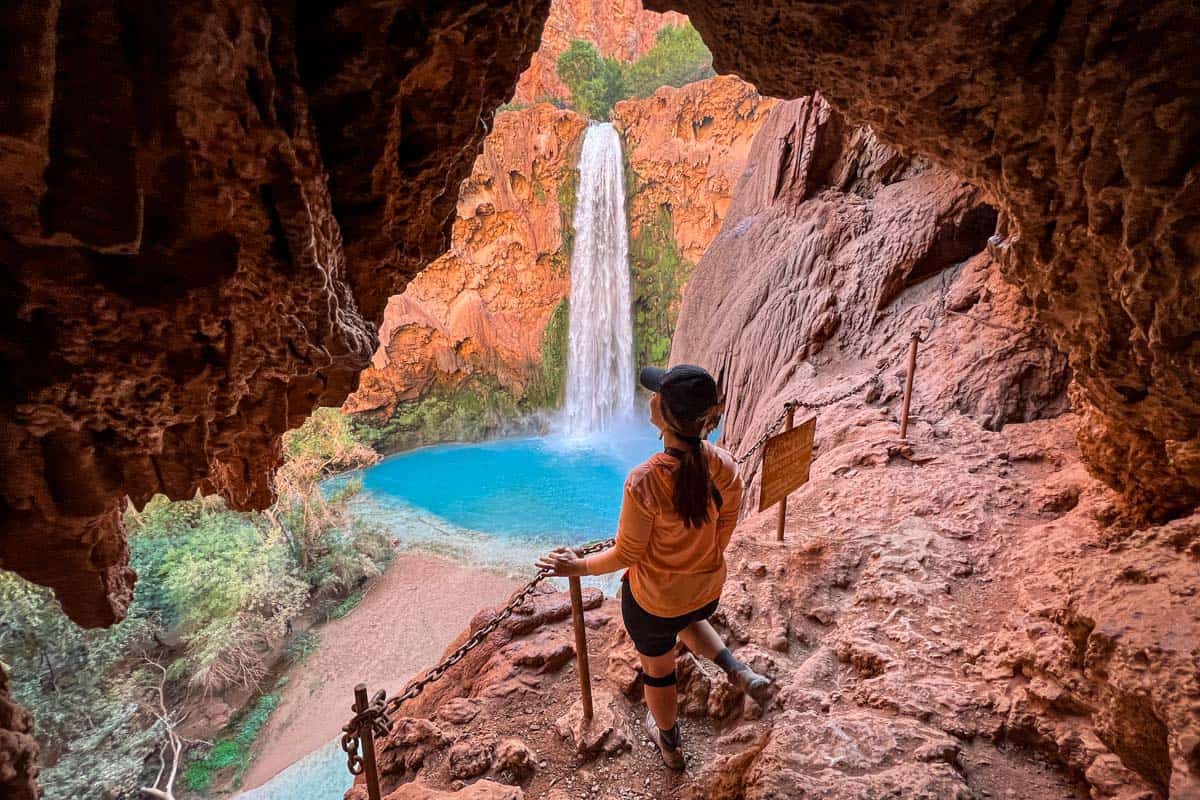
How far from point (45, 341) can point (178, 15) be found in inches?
38.9

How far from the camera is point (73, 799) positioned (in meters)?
5.60

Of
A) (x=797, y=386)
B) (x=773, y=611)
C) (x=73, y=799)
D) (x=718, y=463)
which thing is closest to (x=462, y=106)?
(x=718, y=463)

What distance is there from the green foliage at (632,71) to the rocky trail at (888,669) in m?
18.9

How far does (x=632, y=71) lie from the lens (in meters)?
20.0

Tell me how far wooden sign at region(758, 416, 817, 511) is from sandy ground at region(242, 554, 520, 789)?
6.23 metres

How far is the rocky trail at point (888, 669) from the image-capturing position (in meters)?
1.87

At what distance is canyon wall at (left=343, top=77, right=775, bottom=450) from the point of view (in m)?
16.1

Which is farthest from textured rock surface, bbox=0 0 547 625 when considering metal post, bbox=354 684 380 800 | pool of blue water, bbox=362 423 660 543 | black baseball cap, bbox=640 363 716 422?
pool of blue water, bbox=362 423 660 543

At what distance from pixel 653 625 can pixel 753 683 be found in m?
0.49

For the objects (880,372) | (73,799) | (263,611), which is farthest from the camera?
(263,611)

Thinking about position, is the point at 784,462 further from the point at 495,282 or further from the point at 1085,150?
the point at 495,282

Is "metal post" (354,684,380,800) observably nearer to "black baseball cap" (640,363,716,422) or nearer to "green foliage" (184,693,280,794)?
"black baseball cap" (640,363,716,422)

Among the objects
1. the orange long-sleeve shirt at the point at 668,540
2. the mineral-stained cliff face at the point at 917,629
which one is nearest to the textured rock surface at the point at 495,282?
the mineral-stained cliff face at the point at 917,629

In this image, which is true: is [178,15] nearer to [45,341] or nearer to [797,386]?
[45,341]
